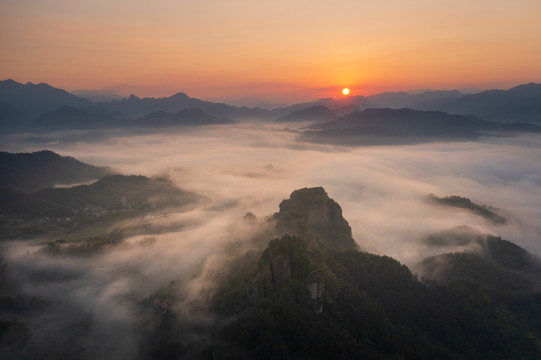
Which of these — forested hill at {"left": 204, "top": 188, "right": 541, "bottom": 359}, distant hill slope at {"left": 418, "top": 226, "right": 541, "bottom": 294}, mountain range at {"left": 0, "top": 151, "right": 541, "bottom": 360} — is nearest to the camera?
forested hill at {"left": 204, "top": 188, "right": 541, "bottom": 359}

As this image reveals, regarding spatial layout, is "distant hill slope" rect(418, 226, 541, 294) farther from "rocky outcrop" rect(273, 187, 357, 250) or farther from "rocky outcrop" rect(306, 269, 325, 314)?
"rocky outcrop" rect(306, 269, 325, 314)

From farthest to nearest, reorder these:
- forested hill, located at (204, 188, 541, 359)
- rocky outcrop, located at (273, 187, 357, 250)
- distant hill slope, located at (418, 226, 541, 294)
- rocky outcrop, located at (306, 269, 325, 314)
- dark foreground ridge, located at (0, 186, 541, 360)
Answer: rocky outcrop, located at (273, 187, 357, 250)
distant hill slope, located at (418, 226, 541, 294)
rocky outcrop, located at (306, 269, 325, 314)
dark foreground ridge, located at (0, 186, 541, 360)
forested hill, located at (204, 188, 541, 359)

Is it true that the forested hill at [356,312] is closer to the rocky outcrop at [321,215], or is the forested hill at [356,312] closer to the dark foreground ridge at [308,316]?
the dark foreground ridge at [308,316]

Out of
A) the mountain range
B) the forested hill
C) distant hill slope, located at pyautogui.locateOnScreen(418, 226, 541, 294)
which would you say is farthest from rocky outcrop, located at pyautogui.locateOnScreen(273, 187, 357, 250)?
distant hill slope, located at pyautogui.locateOnScreen(418, 226, 541, 294)

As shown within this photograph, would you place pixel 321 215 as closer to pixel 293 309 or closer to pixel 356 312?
pixel 356 312

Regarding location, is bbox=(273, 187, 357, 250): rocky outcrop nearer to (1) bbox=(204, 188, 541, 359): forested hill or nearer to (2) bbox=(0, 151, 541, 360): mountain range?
(2) bbox=(0, 151, 541, 360): mountain range

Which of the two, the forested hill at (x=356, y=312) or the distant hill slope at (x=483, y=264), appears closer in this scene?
the forested hill at (x=356, y=312)

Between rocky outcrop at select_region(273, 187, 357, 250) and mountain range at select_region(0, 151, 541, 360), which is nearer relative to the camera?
mountain range at select_region(0, 151, 541, 360)

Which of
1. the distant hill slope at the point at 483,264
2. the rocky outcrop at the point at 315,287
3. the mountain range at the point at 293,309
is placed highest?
the rocky outcrop at the point at 315,287

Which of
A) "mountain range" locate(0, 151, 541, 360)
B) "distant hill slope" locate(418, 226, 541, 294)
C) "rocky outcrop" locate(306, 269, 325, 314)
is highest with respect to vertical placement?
"rocky outcrop" locate(306, 269, 325, 314)

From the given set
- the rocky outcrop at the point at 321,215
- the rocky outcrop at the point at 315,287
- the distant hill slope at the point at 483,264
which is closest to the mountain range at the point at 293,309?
the rocky outcrop at the point at 315,287

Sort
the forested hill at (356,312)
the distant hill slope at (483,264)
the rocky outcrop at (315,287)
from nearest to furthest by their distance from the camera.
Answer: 1. the forested hill at (356,312)
2. the rocky outcrop at (315,287)
3. the distant hill slope at (483,264)

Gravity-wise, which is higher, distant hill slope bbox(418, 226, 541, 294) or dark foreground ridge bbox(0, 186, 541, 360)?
dark foreground ridge bbox(0, 186, 541, 360)

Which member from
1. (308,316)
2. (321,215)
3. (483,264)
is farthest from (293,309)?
(483,264)
